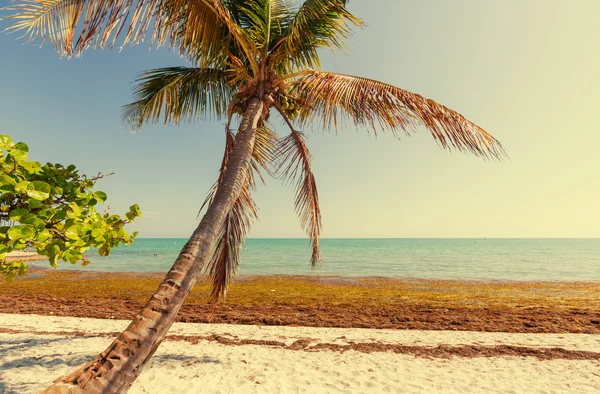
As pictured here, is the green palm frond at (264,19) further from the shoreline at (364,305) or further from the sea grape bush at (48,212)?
the shoreline at (364,305)

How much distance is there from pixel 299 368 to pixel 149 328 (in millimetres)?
3783

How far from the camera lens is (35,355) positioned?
19.0 feet

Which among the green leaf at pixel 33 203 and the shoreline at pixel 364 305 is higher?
the green leaf at pixel 33 203

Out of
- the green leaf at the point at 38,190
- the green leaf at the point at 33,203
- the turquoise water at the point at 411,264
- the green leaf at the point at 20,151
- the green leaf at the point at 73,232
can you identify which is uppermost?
the green leaf at the point at 20,151

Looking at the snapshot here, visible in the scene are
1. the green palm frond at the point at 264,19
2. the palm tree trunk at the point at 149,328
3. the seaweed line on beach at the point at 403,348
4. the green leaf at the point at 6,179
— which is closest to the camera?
the green leaf at the point at 6,179

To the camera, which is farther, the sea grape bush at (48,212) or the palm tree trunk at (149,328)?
the palm tree trunk at (149,328)

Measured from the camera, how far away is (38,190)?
213 cm

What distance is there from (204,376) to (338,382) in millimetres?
2114

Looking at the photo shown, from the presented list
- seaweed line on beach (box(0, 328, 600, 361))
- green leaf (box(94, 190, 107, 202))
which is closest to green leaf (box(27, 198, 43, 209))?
green leaf (box(94, 190, 107, 202))

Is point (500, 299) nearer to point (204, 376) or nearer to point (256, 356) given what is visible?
point (256, 356)

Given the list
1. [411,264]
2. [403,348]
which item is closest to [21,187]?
[403,348]

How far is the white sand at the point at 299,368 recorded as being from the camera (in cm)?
488

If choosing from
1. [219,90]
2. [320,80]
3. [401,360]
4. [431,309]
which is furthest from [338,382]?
[431,309]

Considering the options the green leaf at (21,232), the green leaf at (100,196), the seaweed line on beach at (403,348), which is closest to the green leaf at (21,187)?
the green leaf at (21,232)
